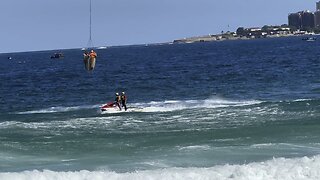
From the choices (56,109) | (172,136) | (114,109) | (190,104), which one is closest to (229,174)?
(172,136)

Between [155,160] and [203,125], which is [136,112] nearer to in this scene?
[203,125]

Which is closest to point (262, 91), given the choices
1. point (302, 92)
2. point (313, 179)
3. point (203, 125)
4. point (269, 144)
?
point (302, 92)

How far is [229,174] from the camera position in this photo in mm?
19359

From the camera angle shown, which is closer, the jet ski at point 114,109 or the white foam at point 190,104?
the jet ski at point 114,109

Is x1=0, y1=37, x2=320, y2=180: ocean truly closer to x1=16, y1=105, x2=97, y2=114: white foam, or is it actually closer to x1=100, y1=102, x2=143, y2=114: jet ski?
x1=16, y1=105, x2=97, y2=114: white foam

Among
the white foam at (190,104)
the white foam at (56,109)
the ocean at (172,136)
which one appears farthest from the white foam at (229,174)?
the white foam at (56,109)

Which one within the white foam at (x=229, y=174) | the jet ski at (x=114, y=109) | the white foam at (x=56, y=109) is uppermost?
the white foam at (x=229, y=174)

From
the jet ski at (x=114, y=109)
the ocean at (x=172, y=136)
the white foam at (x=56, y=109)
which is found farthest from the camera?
the white foam at (x=56, y=109)

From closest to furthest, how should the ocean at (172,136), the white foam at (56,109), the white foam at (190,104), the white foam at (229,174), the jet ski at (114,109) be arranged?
the white foam at (229,174) < the ocean at (172,136) < the jet ski at (114,109) < the white foam at (190,104) < the white foam at (56,109)

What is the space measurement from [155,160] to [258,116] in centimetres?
1239

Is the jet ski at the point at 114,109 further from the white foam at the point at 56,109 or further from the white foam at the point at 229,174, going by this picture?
the white foam at the point at 229,174

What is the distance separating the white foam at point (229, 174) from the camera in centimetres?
1920

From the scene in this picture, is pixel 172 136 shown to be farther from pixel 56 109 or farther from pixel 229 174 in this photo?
pixel 56 109

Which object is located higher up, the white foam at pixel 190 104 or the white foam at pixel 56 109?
the white foam at pixel 190 104
